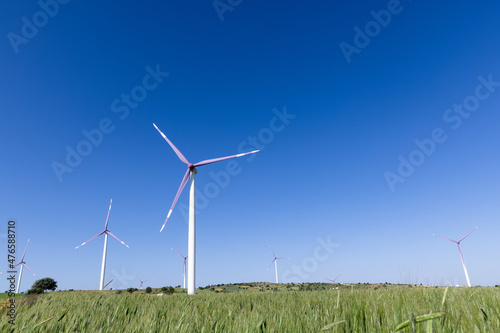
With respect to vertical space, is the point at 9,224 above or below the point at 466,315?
above

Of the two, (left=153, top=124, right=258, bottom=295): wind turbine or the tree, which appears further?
the tree

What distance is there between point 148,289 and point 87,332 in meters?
49.8

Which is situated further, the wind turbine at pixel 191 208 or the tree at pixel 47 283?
the tree at pixel 47 283

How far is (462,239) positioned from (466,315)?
271 feet

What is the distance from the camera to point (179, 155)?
1457 inches

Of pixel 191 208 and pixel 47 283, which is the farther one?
pixel 47 283

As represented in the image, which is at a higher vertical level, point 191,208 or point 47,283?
point 191,208

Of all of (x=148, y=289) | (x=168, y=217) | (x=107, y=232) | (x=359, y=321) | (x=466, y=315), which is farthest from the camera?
(x=107, y=232)

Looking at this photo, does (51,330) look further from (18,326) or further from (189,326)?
(189,326)

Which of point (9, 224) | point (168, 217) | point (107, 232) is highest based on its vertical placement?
point (107, 232)

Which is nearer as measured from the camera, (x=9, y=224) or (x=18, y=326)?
(x=18, y=326)

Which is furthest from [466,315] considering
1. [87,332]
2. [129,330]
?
[87,332]

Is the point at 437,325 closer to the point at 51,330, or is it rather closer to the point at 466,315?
the point at 466,315

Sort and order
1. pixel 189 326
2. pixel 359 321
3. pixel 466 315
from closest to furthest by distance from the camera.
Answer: pixel 466 315 → pixel 359 321 → pixel 189 326
